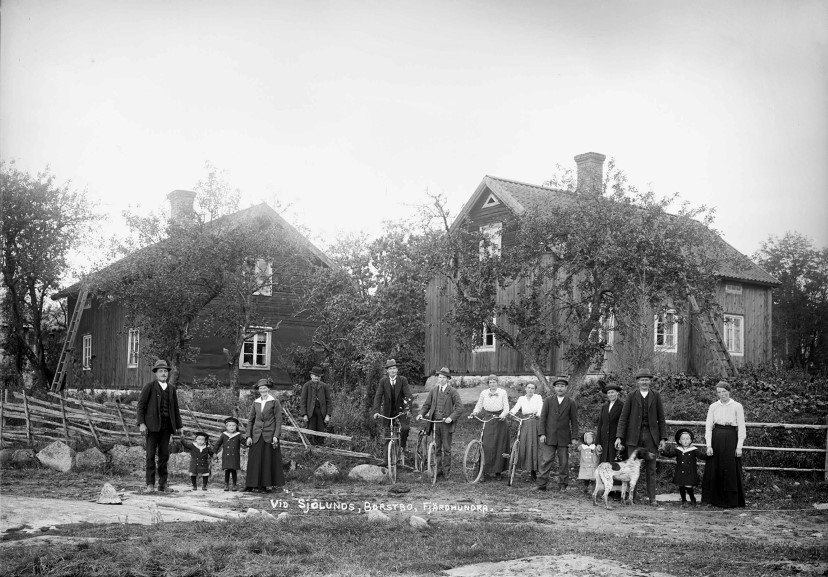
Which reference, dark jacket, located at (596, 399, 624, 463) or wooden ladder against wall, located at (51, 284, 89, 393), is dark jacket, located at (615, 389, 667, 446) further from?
wooden ladder against wall, located at (51, 284, 89, 393)

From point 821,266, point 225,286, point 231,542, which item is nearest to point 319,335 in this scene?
point 225,286

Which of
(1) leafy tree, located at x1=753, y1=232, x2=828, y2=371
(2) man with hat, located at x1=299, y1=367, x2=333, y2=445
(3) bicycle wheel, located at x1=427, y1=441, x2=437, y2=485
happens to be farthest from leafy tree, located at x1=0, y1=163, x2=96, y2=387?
(1) leafy tree, located at x1=753, y1=232, x2=828, y2=371

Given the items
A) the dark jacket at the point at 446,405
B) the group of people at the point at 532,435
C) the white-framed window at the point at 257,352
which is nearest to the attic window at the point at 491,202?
the white-framed window at the point at 257,352

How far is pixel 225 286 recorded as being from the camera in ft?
80.0

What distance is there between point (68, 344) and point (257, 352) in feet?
27.4

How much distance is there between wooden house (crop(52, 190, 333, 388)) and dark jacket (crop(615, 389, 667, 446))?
14390mm

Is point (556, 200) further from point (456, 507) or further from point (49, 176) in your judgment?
point (49, 176)

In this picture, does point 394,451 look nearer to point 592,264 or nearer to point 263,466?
point 263,466

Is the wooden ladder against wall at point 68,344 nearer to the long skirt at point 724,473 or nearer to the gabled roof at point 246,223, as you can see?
the gabled roof at point 246,223

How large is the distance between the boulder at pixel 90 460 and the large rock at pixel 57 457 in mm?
132

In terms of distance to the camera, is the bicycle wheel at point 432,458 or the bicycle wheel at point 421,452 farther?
the bicycle wheel at point 421,452

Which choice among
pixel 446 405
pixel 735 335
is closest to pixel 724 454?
pixel 446 405

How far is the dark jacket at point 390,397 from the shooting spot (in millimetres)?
14812

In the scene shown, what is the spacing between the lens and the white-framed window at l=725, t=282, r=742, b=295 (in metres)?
29.0
